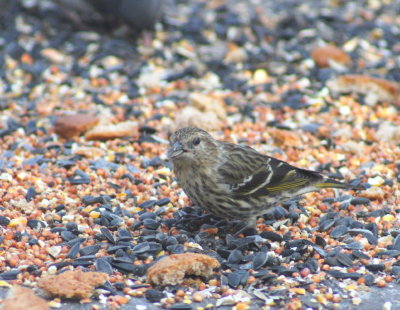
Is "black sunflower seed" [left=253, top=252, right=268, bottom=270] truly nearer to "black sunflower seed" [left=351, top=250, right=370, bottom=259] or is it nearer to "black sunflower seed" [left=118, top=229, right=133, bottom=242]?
"black sunflower seed" [left=351, top=250, right=370, bottom=259]

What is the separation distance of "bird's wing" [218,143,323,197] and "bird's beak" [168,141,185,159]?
0.33 meters

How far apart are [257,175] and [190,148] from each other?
1.78ft

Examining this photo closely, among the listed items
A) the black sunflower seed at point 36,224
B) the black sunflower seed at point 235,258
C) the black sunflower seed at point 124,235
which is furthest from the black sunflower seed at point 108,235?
the black sunflower seed at point 235,258

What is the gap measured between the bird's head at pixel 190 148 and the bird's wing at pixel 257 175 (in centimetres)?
15

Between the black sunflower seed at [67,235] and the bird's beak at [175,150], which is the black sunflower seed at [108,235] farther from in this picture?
the bird's beak at [175,150]

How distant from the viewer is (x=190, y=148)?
4.95 m

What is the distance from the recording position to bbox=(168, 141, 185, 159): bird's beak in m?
4.85

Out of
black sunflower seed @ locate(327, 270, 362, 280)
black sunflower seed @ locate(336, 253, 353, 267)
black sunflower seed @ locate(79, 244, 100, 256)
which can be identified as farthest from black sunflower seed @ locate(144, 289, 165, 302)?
black sunflower seed @ locate(336, 253, 353, 267)

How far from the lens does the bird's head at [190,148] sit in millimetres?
4895

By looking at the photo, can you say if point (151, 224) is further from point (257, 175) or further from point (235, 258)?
point (257, 175)

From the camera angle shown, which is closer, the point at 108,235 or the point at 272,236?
the point at 108,235

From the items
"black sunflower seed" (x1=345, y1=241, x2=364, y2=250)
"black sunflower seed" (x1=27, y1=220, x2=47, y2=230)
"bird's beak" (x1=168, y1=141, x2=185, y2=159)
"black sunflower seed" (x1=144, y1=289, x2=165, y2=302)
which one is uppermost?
"bird's beak" (x1=168, y1=141, x2=185, y2=159)

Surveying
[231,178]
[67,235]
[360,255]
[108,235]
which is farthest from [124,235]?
[360,255]

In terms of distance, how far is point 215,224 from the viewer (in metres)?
5.17
